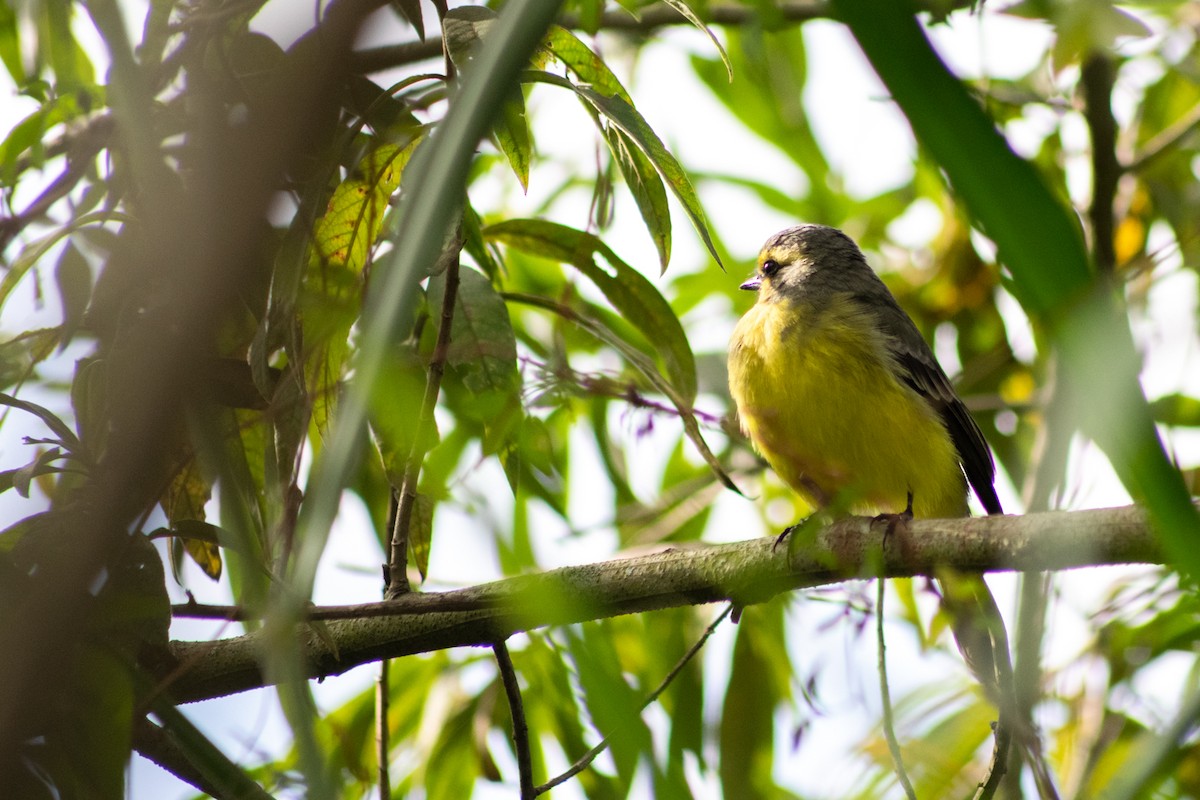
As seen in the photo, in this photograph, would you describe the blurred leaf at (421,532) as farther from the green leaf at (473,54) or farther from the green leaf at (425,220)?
the green leaf at (425,220)

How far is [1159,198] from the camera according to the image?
459 centimetres

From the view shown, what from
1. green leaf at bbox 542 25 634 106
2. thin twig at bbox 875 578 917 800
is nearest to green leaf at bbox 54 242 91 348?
green leaf at bbox 542 25 634 106

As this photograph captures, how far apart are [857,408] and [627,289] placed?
1.32 meters

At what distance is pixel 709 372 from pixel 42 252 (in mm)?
2635

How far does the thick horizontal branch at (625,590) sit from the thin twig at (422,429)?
0.24ft

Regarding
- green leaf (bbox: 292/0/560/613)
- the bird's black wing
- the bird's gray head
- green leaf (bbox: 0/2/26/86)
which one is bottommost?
green leaf (bbox: 292/0/560/613)

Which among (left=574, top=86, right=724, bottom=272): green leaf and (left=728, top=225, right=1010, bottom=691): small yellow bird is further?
(left=728, top=225, right=1010, bottom=691): small yellow bird

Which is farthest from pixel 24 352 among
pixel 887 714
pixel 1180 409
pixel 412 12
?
pixel 1180 409

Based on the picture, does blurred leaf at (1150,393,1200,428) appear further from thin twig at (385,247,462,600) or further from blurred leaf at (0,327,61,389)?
blurred leaf at (0,327,61,389)

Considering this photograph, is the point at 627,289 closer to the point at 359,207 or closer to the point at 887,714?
the point at 359,207

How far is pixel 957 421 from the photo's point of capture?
13.6ft

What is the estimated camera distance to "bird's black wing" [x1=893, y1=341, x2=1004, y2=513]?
13.5 feet

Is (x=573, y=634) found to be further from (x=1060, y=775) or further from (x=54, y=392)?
(x=1060, y=775)

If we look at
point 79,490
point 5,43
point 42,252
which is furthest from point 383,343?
point 5,43
